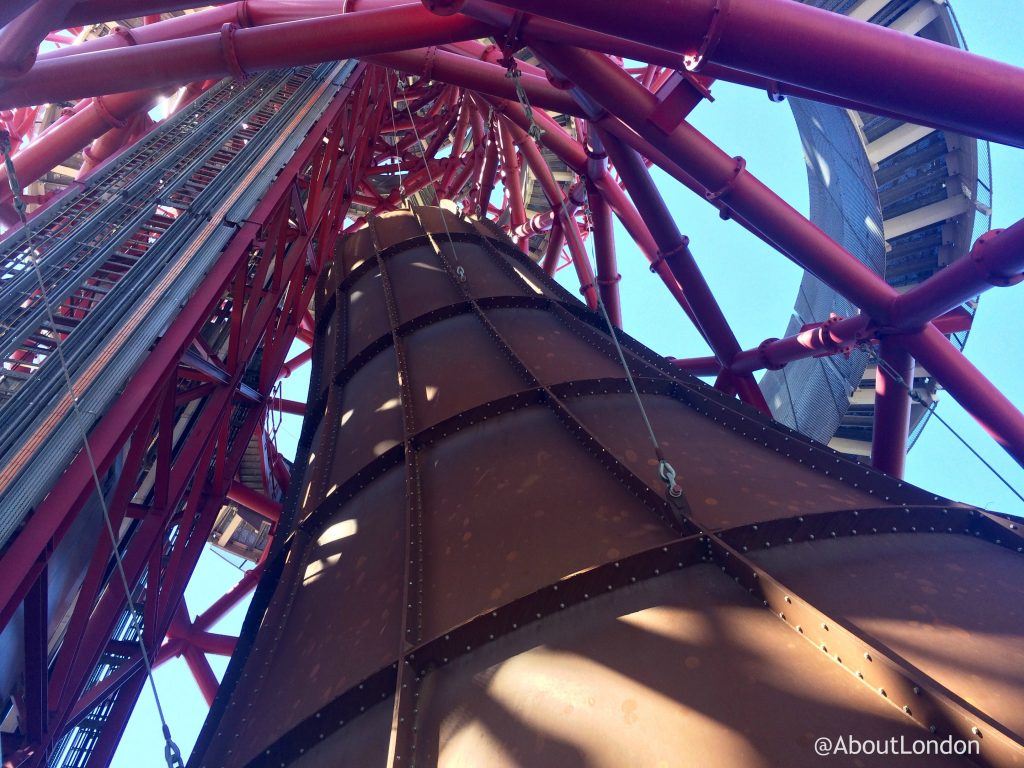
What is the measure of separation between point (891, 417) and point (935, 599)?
16.5 feet

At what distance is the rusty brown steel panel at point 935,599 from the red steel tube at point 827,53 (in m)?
2.88

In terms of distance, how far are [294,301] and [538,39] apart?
6371mm

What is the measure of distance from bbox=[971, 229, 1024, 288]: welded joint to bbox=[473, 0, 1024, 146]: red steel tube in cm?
169

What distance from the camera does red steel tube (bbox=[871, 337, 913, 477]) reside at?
7238 millimetres

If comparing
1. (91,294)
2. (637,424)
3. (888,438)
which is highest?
(888,438)

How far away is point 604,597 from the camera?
3.73m

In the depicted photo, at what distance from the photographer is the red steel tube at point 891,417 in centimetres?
724

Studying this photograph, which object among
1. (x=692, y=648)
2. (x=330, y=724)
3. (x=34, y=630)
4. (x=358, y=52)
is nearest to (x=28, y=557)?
(x=34, y=630)

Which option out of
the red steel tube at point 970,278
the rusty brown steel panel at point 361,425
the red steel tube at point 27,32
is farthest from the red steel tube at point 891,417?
the red steel tube at point 27,32

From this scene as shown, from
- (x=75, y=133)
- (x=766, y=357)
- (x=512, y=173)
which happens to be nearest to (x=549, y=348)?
(x=766, y=357)

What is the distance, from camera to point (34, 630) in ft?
14.1

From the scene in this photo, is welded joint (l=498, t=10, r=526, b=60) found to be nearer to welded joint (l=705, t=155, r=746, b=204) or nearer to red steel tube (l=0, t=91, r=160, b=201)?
welded joint (l=705, t=155, r=746, b=204)

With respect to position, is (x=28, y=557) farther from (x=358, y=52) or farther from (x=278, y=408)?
(x=278, y=408)

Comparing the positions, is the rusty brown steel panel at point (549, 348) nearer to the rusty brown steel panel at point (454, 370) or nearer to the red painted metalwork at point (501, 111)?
the rusty brown steel panel at point (454, 370)
